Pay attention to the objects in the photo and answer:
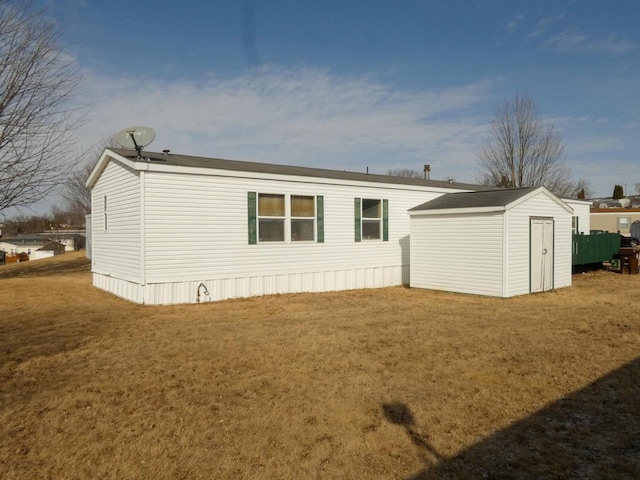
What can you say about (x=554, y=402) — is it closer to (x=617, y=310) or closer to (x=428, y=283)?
(x=617, y=310)

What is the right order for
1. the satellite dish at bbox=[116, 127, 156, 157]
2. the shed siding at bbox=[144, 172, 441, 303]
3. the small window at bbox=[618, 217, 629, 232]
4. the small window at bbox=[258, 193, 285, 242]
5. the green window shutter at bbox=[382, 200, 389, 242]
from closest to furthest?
1. the shed siding at bbox=[144, 172, 441, 303]
2. the satellite dish at bbox=[116, 127, 156, 157]
3. the small window at bbox=[258, 193, 285, 242]
4. the green window shutter at bbox=[382, 200, 389, 242]
5. the small window at bbox=[618, 217, 629, 232]

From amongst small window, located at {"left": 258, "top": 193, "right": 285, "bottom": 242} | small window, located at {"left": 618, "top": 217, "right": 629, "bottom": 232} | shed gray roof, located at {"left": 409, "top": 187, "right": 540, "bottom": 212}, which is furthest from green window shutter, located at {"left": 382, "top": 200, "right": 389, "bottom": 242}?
small window, located at {"left": 618, "top": 217, "right": 629, "bottom": 232}

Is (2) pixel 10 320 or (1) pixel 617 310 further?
(1) pixel 617 310

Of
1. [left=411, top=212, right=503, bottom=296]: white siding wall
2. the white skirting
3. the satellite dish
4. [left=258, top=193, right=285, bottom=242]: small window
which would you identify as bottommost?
the white skirting

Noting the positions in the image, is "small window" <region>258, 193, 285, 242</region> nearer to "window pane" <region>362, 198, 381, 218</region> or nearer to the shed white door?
"window pane" <region>362, 198, 381, 218</region>

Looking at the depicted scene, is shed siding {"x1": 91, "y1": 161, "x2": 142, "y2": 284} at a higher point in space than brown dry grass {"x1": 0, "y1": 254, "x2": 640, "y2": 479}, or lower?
higher

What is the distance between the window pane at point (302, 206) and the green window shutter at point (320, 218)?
0.12 metres

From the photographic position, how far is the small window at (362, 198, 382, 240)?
14.3 metres

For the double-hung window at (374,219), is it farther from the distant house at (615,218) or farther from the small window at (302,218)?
the distant house at (615,218)

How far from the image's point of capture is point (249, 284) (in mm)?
11828

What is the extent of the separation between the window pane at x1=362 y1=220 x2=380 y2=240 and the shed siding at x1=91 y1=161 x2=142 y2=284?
6.80m

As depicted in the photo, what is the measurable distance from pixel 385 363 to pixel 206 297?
6.20 m

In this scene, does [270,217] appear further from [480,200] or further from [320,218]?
[480,200]

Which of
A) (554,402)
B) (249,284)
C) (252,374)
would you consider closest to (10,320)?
(249,284)
